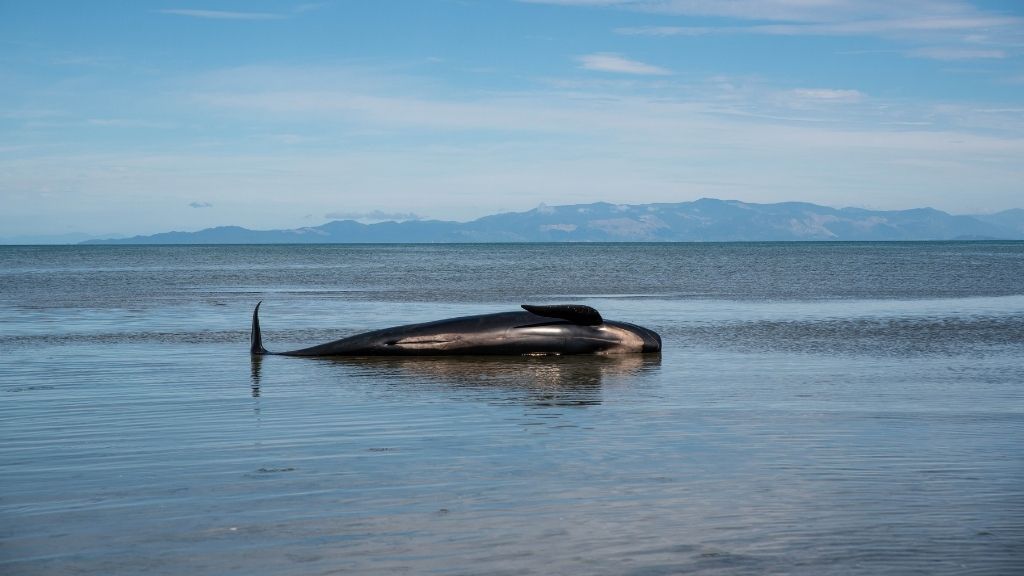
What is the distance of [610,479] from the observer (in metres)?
8.66

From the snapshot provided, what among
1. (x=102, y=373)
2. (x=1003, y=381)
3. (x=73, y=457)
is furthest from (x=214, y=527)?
(x=1003, y=381)

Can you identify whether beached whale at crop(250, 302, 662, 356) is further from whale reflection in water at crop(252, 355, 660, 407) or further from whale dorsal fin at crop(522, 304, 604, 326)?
whale reflection in water at crop(252, 355, 660, 407)

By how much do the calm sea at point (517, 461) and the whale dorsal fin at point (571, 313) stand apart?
1125mm

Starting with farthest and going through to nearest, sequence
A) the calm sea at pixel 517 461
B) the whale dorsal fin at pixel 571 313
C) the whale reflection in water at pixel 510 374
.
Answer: the whale dorsal fin at pixel 571 313 < the whale reflection in water at pixel 510 374 < the calm sea at pixel 517 461

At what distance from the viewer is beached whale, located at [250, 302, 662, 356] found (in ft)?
61.2

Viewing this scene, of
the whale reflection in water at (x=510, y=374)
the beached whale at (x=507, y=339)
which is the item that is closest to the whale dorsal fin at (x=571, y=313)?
the beached whale at (x=507, y=339)

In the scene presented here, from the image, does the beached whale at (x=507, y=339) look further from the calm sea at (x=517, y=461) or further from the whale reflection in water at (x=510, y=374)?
the calm sea at (x=517, y=461)

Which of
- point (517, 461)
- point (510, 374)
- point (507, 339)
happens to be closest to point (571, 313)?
point (507, 339)

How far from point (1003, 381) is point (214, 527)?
1145 cm

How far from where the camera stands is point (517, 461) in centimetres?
939

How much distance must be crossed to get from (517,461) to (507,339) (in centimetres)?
939

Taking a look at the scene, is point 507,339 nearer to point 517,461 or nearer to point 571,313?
point 571,313

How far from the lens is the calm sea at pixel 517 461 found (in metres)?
6.77

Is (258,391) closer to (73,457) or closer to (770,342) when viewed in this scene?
(73,457)
